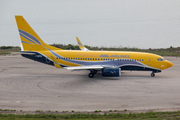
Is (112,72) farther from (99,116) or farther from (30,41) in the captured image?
(99,116)

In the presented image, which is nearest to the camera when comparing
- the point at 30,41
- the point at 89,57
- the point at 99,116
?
the point at 99,116

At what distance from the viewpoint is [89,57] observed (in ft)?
111

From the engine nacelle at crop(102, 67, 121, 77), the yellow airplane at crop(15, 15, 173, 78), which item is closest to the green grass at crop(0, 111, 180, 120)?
the engine nacelle at crop(102, 67, 121, 77)

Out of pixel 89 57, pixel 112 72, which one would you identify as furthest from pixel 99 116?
pixel 89 57

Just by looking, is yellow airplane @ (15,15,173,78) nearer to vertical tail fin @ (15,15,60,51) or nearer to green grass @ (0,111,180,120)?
vertical tail fin @ (15,15,60,51)

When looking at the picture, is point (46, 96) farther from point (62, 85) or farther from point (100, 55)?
point (100, 55)

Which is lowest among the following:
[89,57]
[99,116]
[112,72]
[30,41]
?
[99,116]

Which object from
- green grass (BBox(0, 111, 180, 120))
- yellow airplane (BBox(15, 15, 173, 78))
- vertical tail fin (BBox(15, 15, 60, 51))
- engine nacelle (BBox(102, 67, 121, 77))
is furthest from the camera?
vertical tail fin (BBox(15, 15, 60, 51))

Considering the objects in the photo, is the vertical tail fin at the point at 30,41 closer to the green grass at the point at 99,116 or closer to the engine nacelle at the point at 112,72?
the engine nacelle at the point at 112,72

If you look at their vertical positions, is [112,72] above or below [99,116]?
above

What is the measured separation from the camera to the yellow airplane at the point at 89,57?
33.1 meters

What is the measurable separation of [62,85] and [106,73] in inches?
257

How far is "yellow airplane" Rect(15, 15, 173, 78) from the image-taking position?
33.1 meters

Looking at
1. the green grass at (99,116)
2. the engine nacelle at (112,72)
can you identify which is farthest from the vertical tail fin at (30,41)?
the green grass at (99,116)
